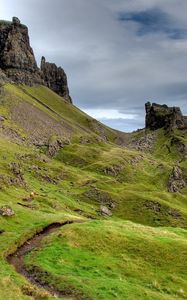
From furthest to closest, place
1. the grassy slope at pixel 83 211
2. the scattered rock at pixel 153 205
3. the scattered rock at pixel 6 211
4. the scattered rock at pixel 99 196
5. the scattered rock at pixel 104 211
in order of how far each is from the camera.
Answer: the scattered rock at pixel 99 196 < the scattered rock at pixel 153 205 < the scattered rock at pixel 104 211 < the scattered rock at pixel 6 211 < the grassy slope at pixel 83 211

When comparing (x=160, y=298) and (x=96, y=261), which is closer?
(x=160, y=298)

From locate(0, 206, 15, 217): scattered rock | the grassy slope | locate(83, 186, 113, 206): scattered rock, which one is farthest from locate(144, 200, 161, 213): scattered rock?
locate(0, 206, 15, 217): scattered rock

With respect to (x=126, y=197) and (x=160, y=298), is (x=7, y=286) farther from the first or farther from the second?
(x=126, y=197)

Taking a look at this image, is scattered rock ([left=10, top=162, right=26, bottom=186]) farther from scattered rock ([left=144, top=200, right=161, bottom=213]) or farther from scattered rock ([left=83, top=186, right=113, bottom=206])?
scattered rock ([left=144, top=200, right=161, bottom=213])

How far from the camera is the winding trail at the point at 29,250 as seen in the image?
42519 mm

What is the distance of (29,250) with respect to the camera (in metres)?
54.3

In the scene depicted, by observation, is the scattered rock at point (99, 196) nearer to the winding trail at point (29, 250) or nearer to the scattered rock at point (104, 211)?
the scattered rock at point (104, 211)

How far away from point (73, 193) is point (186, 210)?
43962 mm

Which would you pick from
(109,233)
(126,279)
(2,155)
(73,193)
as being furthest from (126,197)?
(126,279)

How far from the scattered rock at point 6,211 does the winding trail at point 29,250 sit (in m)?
6.49

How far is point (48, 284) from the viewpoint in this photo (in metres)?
43.5

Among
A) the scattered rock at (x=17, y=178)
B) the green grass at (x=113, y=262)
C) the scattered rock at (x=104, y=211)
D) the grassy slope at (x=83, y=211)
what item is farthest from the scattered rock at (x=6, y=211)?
the scattered rock at (x=104, y=211)

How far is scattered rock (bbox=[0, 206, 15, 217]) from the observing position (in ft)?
220

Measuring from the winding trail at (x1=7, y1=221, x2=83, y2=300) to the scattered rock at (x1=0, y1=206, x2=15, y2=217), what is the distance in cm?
649
